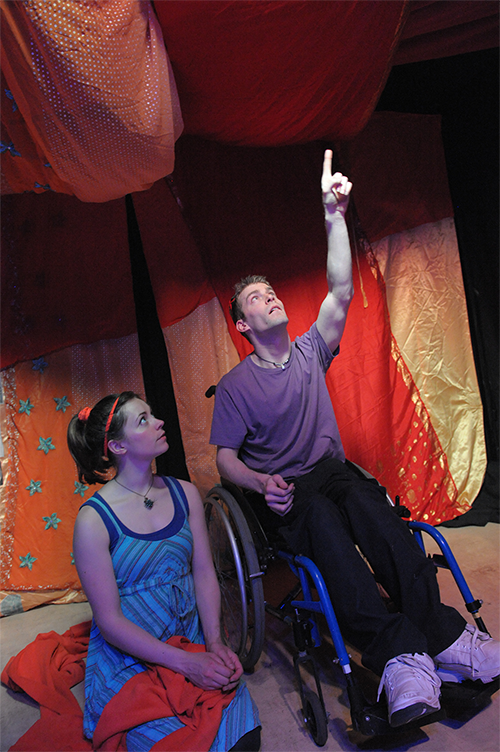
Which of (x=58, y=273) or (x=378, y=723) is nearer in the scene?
(x=378, y=723)

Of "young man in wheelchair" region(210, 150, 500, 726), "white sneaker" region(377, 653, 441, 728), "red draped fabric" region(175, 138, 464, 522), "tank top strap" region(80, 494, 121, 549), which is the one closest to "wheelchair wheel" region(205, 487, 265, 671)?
"young man in wheelchair" region(210, 150, 500, 726)

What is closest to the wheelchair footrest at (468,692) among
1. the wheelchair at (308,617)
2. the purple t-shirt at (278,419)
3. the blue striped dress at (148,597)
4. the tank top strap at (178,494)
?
the wheelchair at (308,617)

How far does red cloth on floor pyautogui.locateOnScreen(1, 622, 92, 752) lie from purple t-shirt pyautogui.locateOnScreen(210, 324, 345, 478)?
0.95 meters

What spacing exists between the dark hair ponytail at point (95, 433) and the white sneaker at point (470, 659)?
1063 millimetres

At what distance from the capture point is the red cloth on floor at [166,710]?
1.23 meters

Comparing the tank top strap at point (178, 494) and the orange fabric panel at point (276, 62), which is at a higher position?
the orange fabric panel at point (276, 62)

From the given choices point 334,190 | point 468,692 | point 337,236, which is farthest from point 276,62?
point 468,692

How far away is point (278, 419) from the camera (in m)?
1.86

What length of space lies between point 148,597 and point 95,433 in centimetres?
51

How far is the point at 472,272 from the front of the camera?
294cm

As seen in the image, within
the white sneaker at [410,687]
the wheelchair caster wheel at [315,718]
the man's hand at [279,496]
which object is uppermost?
the man's hand at [279,496]

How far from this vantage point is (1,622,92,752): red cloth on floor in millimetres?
1415

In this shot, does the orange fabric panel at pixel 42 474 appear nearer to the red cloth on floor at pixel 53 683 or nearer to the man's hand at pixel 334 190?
the red cloth on floor at pixel 53 683

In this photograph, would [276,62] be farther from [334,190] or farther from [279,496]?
[279,496]
